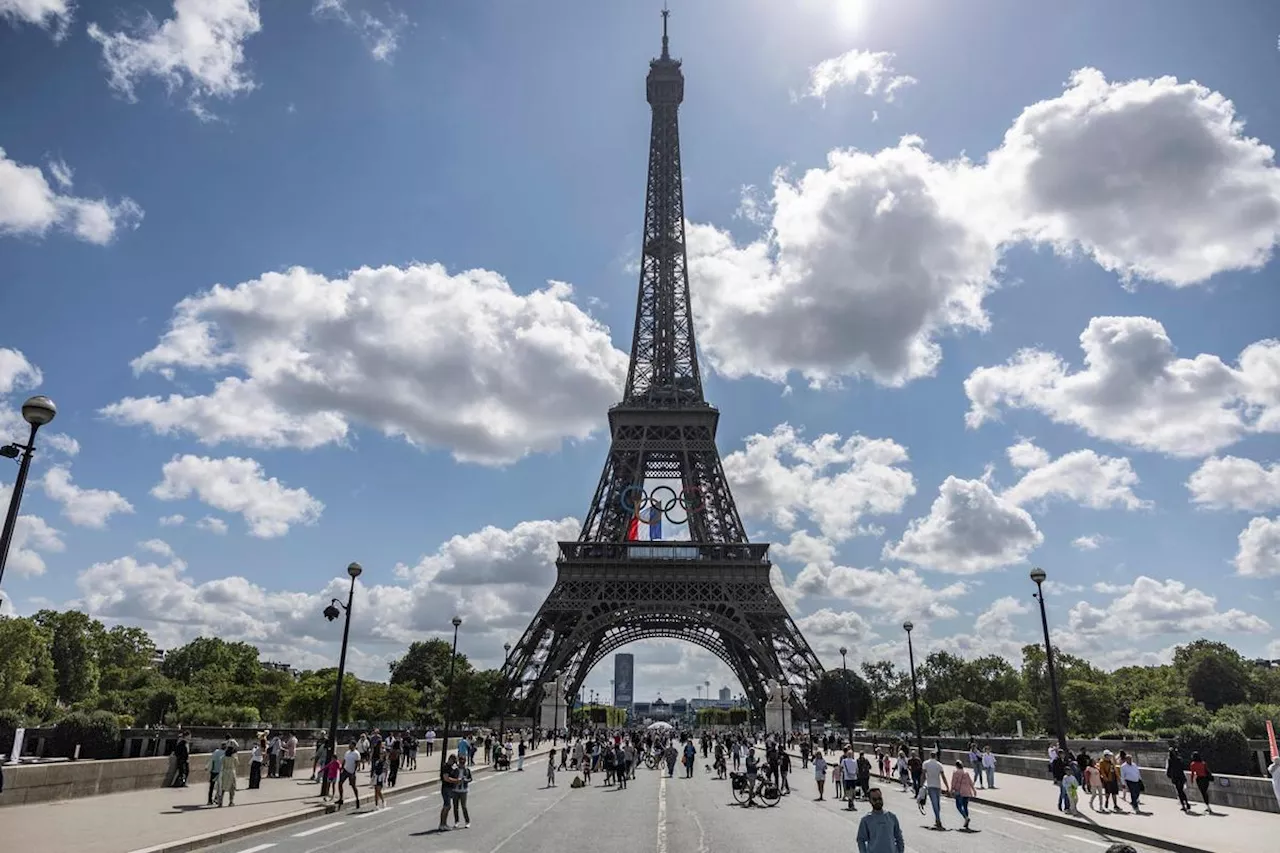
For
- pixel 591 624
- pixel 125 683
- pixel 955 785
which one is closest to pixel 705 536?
pixel 591 624

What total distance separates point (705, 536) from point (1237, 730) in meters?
55.4

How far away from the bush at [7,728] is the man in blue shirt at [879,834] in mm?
55922

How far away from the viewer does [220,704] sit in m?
96.6

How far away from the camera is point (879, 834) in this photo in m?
9.31

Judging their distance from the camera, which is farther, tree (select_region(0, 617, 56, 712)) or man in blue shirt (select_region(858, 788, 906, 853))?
tree (select_region(0, 617, 56, 712))

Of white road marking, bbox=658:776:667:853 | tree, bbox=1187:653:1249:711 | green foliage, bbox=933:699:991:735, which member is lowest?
white road marking, bbox=658:776:667:853

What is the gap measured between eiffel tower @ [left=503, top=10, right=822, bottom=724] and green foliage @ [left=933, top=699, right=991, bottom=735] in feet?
47.9

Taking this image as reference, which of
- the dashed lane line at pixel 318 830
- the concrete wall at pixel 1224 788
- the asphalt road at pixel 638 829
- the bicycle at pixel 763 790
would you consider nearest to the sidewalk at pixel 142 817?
the asphalt road at pixel 638 829

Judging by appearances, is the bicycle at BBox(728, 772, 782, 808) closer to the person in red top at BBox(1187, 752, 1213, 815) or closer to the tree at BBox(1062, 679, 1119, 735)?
the person in red top at BBox(1187, 752, 1213, 815)

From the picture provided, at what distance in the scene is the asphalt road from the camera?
17.2m

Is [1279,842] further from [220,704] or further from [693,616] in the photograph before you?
[220,704]

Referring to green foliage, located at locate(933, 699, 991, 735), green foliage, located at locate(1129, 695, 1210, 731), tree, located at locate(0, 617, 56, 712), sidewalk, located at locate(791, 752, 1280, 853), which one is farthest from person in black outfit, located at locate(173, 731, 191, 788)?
green foliage, located at locate(1129, 695, 1210, 731)

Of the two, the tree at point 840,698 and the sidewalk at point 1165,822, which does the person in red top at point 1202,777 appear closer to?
the sidewalk at point 1165,822

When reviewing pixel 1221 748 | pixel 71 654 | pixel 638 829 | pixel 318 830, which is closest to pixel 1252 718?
pixel 1221 748
